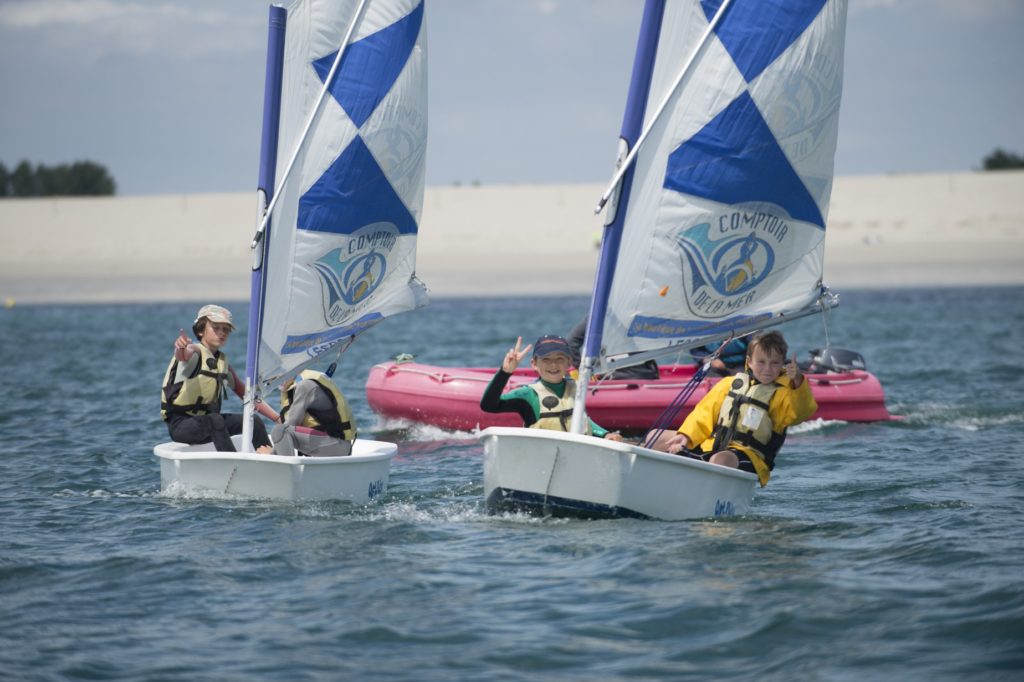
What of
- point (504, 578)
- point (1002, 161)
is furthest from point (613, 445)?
point (1002, 161)

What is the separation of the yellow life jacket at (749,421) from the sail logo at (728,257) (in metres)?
0.63

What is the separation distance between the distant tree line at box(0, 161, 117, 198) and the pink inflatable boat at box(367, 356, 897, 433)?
65.7m

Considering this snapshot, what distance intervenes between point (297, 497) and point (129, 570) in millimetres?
1500

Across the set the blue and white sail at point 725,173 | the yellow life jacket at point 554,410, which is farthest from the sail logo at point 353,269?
the blue and white sail at point 725,173

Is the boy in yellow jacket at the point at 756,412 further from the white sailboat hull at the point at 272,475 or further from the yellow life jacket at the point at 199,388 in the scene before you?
the yellow life jacket at the point at 199,388

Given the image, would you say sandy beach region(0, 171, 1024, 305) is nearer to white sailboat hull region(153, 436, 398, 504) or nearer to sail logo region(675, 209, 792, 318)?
white sailboat hull region(153, 436, 398, 504)

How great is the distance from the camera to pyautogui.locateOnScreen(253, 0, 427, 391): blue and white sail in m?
9.80

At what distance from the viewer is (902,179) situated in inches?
2286

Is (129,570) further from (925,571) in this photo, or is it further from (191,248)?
(191,248)

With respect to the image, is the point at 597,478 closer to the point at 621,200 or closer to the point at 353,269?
the point at 621,200

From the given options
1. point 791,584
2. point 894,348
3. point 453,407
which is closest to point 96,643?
point 791,584

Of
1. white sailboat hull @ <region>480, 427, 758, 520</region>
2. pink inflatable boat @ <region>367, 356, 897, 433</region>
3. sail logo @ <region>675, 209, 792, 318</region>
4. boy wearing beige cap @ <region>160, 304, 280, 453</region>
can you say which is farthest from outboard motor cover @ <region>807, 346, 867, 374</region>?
boy wearing beige cap @ <region>160, 304, 280, 453</region>

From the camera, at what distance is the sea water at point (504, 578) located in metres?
6.59

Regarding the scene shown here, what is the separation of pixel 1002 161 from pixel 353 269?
71.9 meters
